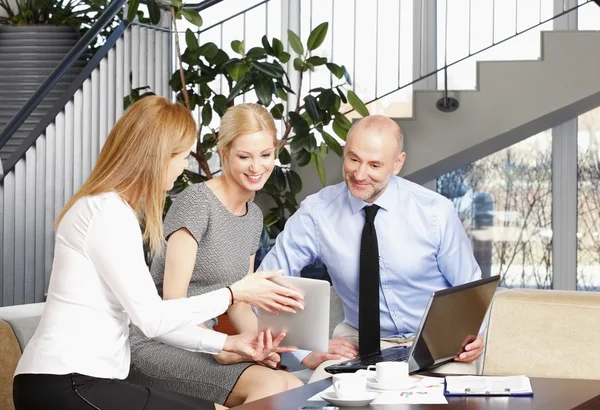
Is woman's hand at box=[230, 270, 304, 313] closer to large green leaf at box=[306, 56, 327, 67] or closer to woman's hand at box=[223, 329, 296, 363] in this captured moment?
woman's hand at box=[223, 329, 296, 363]

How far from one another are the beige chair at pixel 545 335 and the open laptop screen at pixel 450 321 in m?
0.20

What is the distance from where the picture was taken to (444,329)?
2580 millimetres

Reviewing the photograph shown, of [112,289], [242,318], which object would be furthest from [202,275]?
[112,289]

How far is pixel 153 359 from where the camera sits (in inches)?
108

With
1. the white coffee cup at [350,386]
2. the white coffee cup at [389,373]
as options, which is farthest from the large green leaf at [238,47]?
the white coffee cup at [350,386]

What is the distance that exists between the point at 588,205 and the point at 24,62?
12.2ft

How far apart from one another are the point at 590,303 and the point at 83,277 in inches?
61.3

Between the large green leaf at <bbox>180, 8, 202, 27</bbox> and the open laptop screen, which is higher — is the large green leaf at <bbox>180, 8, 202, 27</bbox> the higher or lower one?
the higher one

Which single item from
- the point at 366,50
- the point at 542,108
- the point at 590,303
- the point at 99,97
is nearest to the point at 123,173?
the point at 590,303

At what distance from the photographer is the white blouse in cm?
214

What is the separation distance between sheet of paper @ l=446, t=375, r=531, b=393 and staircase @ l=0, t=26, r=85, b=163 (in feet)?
14.8

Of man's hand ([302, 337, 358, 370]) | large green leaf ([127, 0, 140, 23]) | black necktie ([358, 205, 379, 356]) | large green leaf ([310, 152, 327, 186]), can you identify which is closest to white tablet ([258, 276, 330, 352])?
man's hand ([302, 337, 358, 370])

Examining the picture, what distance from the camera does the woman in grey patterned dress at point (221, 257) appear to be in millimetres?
2695

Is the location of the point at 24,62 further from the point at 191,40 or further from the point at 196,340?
the point at 196,340
